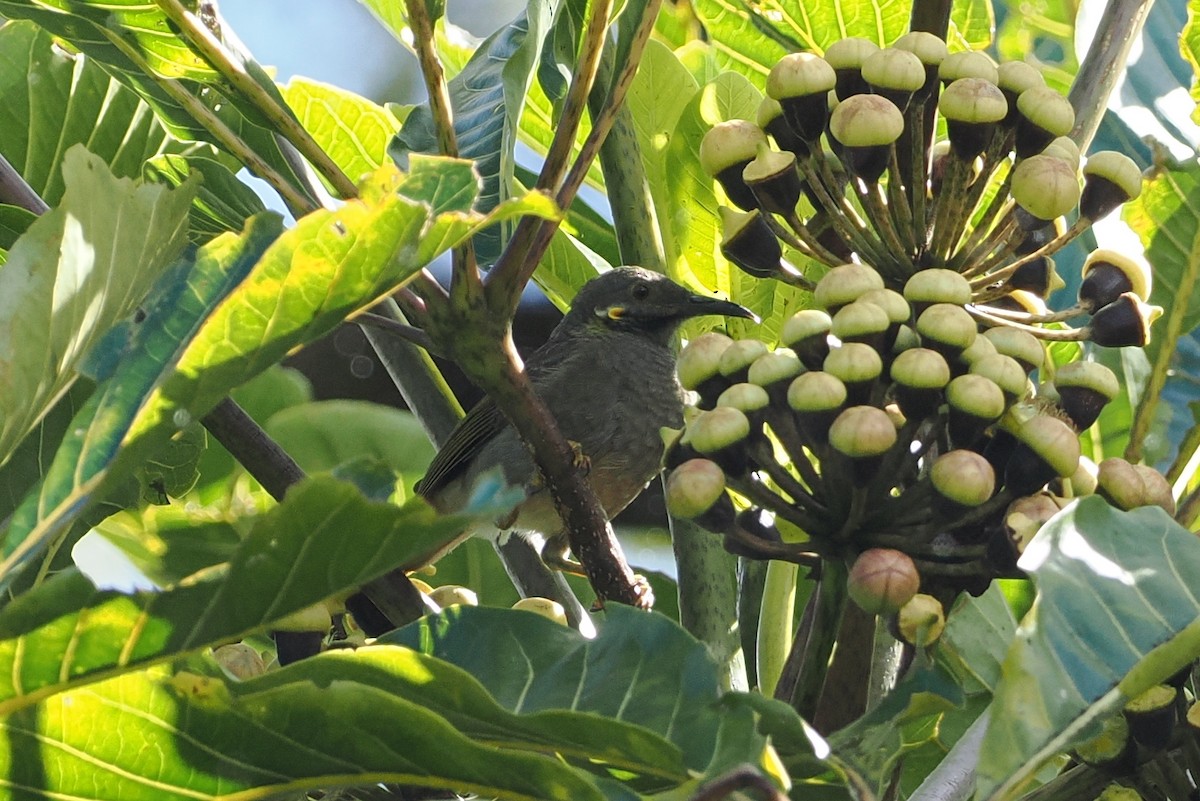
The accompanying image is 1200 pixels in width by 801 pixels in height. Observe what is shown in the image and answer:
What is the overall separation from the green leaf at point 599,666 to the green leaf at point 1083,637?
225mm

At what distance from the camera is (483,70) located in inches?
72.1

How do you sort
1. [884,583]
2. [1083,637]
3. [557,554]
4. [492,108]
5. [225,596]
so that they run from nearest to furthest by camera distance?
[225,596] → [1083,637] → [884,583] → [492,108] → [557,554]

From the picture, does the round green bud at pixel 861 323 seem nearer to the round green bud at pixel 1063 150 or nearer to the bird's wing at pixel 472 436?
the round green bud at pixel 1063 150

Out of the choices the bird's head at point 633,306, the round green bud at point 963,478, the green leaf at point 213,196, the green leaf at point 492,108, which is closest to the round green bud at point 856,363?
the round green bud at point 963,478

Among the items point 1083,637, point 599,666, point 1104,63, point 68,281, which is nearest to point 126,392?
point 68,281

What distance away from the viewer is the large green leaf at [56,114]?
2217 mm

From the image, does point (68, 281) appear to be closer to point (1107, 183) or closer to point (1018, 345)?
point (1018, 345)

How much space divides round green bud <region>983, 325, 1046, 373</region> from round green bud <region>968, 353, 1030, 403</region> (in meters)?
0.05

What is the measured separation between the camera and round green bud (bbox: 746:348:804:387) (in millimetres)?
1430

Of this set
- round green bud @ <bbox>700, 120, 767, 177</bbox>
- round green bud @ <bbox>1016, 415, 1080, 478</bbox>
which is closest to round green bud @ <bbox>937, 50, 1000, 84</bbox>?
round green bud @ <bbox>700, 120, 767, 177</bbox>

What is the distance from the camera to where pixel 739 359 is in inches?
58.2

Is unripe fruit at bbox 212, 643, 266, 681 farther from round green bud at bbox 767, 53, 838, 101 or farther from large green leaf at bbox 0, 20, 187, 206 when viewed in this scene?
large green leaf at bbox 0, 20, 187, 206

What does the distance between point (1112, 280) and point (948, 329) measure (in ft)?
1.06

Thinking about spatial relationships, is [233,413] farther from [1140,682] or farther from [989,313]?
[1140,682]
